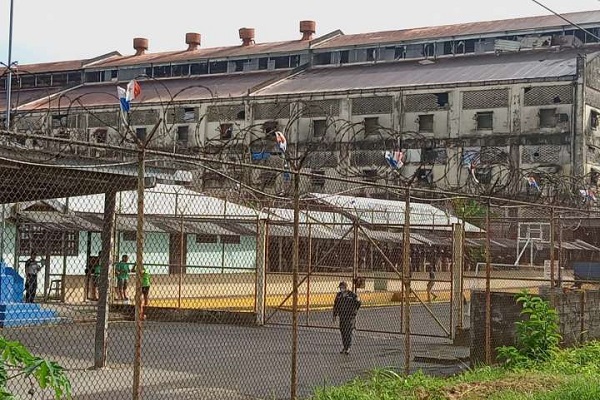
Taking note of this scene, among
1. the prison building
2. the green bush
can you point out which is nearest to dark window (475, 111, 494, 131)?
the prison building

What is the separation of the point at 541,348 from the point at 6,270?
1370 centimetres

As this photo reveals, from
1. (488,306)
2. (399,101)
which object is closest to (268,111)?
(399,101)

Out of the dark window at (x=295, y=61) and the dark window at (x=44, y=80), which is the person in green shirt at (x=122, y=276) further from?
the dark window at (x=44, y=80)

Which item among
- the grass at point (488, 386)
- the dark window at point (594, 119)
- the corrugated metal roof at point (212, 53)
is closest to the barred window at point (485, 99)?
the dark window at point (594, 119)

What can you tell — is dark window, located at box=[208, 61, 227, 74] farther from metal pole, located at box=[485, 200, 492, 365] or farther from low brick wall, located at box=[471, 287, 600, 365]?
metal pole, located at box=[485, 200, 492, 365]

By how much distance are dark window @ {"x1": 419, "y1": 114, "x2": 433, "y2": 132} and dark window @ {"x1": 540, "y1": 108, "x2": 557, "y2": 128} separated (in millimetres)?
6446

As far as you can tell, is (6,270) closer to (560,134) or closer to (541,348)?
(541,348)

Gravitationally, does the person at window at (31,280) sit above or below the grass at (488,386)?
above

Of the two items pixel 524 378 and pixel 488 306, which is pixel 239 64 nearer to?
pixel 488 306

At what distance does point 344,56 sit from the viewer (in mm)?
69250

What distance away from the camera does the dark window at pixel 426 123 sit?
56750 millimetres

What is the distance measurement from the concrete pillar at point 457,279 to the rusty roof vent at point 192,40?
62123 mm

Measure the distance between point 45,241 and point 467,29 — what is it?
149 ft

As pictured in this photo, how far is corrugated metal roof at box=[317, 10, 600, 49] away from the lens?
63.5 metres
